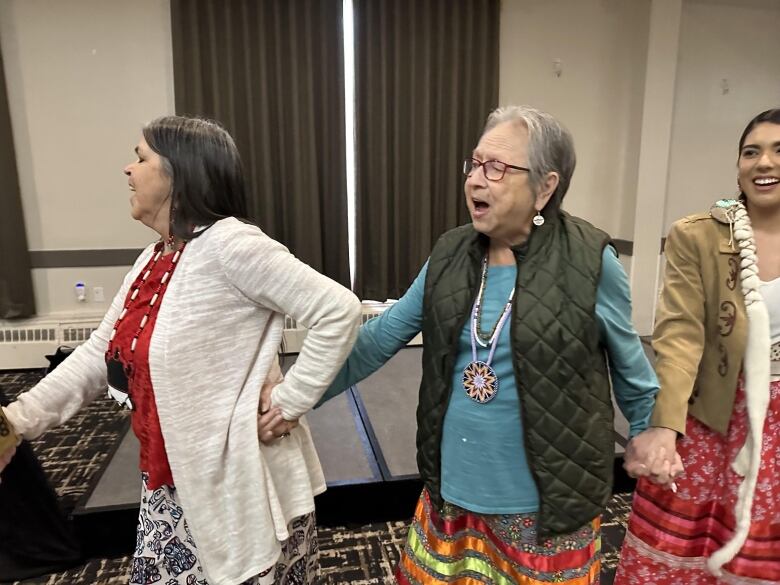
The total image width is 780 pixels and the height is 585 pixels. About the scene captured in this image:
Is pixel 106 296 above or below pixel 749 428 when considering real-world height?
below

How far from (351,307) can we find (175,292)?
0.32 m

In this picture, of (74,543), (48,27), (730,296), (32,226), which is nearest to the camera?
(730,296)

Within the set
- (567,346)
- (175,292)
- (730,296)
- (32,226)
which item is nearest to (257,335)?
(175,292)

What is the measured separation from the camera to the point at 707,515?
135cm

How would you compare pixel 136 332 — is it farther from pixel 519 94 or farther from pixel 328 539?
pixel 519 94

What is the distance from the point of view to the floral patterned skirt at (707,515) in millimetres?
1275

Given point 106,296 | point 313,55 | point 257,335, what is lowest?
point 106,296

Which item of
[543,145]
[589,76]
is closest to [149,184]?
[543,145]

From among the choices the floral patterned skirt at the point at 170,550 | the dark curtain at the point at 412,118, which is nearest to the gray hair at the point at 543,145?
the floral patterned skirt at the point at 170,550

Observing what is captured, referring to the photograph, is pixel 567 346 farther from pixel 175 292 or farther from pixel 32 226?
pixel 32 226

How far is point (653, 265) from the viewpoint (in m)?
4.47

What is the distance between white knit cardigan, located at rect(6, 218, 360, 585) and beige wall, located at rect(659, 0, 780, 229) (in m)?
4.38

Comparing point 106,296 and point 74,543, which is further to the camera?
point 106,296

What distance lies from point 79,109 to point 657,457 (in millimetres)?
3893
